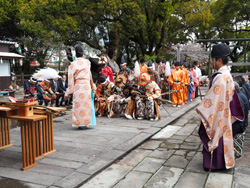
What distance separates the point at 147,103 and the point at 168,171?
3.75 meters

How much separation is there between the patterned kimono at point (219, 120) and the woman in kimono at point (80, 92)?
9.99ft

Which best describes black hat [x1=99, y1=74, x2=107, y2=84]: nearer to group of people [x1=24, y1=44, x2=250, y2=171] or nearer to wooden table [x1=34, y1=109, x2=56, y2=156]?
group of people [x1=24, y1=44, x2=250, y2=171]

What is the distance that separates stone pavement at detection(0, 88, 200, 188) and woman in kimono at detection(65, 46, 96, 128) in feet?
1.01

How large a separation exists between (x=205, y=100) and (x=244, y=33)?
94.2 ft

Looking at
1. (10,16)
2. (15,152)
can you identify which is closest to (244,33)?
(10,16)

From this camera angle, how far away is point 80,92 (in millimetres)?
5930

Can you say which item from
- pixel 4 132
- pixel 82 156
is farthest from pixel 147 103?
pixel 4 132

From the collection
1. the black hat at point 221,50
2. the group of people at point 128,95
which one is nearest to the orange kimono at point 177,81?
the group of people at point 128,95

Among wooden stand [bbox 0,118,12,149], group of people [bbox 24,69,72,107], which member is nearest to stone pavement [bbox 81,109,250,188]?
wooden stand [bbox 0,118,12,149]

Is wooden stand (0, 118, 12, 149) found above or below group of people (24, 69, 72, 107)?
below

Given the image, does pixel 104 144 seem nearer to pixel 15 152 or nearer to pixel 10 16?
pixel 15 152

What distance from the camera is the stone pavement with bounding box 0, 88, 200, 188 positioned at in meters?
3.41

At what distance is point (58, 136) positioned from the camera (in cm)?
555

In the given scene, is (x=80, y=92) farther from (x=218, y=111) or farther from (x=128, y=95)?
(x=218, y=111)
